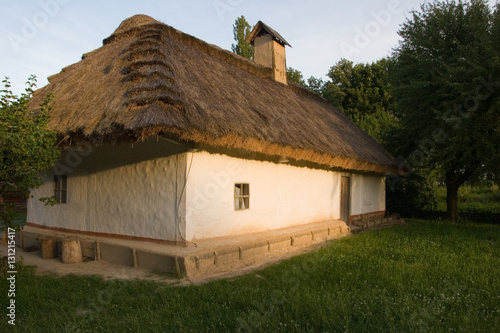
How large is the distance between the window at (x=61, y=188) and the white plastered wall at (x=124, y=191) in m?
0.15

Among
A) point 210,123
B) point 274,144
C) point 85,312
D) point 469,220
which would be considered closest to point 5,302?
point 85,312

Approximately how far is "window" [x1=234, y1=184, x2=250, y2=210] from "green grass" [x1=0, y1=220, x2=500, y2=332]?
1.83m

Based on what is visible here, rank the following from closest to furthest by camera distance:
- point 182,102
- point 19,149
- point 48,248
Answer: point 19,149 → point 182,102 → point 48,248

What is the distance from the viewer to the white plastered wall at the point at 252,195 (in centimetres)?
723

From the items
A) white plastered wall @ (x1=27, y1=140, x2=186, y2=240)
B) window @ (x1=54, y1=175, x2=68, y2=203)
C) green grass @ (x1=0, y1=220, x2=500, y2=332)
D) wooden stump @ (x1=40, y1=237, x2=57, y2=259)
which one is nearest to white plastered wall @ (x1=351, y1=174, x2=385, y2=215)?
green grass @ (x1=0, y1=220, x2=500, y2=332)

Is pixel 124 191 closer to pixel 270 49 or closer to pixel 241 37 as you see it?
pixel 270 49

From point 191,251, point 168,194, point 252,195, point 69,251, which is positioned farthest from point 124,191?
point 252,195

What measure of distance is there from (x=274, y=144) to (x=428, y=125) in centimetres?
759

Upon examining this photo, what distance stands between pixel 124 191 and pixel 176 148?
5.60 feet

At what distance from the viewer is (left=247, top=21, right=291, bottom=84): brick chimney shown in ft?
45.6

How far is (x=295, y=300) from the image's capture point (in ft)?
14.8

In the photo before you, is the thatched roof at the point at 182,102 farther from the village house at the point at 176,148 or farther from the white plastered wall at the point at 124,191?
the white plastered wall at the point at 124,191

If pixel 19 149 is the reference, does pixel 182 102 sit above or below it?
above

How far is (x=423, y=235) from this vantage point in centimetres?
1018
